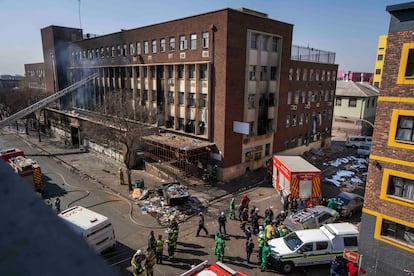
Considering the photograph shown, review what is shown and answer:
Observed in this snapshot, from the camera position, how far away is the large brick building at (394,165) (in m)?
12.1

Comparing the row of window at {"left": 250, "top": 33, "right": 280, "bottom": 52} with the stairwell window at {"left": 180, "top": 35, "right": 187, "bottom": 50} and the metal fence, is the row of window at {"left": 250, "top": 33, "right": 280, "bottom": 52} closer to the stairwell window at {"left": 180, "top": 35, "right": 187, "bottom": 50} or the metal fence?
the metal fence

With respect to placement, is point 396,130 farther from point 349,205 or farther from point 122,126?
point 122,126

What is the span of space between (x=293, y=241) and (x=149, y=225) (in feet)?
29.5

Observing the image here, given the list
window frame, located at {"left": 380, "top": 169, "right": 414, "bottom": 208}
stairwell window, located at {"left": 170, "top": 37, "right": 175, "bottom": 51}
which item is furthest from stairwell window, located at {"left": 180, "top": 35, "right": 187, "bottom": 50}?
window frame, located at {"left": 380, "top": 169, "right": 414, "bottom": 208}

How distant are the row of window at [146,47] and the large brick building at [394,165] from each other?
16.3 m

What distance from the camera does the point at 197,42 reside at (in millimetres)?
26078

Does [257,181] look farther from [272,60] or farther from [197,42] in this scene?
[197,42]

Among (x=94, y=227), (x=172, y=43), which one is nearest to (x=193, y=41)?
(x=172, y=43)

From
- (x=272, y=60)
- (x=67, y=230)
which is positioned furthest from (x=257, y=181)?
(x=67, y=230)

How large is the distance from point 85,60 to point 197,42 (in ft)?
91.5

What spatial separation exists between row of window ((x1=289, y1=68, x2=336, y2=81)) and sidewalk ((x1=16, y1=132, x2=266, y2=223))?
12723 millimetres

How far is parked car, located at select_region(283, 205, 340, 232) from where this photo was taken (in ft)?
51.9

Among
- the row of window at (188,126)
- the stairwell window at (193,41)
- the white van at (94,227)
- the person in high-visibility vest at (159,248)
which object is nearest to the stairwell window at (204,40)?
the stairwell window at (193,41)

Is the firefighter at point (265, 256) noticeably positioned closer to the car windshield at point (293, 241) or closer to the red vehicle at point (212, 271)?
the car windshield at point (293, 241)
